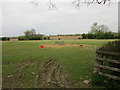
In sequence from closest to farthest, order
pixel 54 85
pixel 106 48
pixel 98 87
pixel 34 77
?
pixel 98 87 → pixel 54 85 → pixel 106 48 → pixel 34 77

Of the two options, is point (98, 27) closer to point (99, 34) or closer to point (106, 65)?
point (99, 34)

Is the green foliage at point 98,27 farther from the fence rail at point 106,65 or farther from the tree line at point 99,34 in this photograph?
the fence rail at point 106,65

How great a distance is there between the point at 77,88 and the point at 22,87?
7.40 ft

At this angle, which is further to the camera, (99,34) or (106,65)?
(99,34)

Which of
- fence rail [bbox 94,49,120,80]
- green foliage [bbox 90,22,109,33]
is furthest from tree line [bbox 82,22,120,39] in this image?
fence rail [bbox 94,49,120,80]

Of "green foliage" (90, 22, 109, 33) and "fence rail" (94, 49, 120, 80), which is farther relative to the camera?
"green foliage" (90, 22, 109, 33)

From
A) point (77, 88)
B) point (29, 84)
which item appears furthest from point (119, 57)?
point (29, 84)

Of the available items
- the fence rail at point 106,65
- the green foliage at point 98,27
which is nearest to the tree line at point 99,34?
the green foliage at point 98,27

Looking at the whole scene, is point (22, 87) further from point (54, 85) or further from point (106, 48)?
point (106, 48)

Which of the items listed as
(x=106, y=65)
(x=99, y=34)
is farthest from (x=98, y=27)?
(x=106, y=65)

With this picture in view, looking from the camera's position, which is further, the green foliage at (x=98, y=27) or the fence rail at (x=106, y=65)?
the green foliage at (x=98, y=27)

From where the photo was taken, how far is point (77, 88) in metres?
4.61

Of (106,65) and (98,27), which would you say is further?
(98,27)

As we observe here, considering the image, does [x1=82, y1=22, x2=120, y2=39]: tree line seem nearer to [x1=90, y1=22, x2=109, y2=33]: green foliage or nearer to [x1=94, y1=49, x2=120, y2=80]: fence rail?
[x1=90, y1=22, x2=109, y2=33]: green foliage
